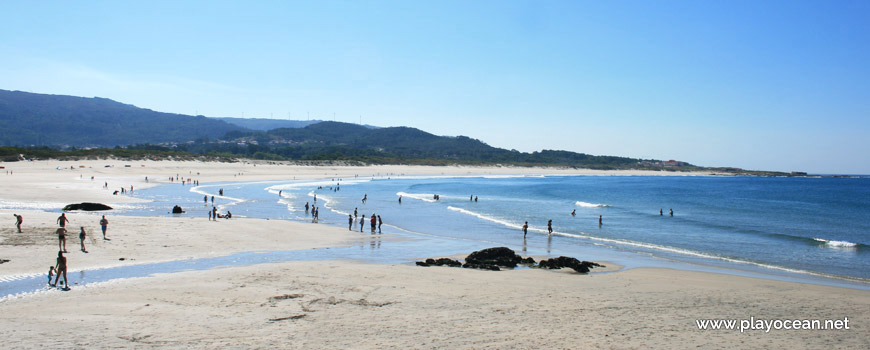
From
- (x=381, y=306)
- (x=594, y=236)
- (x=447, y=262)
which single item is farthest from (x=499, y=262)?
(x=594, y=236)

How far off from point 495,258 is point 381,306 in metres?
7.31

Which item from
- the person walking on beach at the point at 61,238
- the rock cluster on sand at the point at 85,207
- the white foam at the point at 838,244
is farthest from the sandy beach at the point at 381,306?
the white foam at the point at 838,244

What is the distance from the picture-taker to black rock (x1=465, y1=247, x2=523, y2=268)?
17141 mm

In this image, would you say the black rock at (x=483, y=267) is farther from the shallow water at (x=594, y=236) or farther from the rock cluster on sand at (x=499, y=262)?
the shallow water at (x=594, y=236)

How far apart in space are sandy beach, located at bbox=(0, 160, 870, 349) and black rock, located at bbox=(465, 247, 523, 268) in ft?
3.65

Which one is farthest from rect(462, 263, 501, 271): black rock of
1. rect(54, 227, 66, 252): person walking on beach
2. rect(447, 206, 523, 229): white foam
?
rect(447, 206, 523, 229): white foam

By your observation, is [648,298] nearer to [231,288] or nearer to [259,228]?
[231,288]

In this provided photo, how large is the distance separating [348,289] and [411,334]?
→ 4034mm

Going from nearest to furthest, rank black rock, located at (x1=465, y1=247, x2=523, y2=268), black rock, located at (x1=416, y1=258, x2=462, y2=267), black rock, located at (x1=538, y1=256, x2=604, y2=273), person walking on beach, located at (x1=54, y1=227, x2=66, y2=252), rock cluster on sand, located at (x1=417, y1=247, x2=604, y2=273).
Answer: person walking on beach, located at (x1=54, y1=227, x2=66, y2=252) < black rock, located at (x1=538, y1=256, x2=604, y2=273) < rock cluster on sand, located at (x1=417, y1=247, x2=604, y2=273) < black rock, located at (x1=416, y1=258, x2=462, y2=267) < black rock, located at (x1=465, y1=247, x2=523, y2=268)

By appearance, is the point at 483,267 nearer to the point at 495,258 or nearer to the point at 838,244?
the point at 495,258

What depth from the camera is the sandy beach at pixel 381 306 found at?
859 centimetres

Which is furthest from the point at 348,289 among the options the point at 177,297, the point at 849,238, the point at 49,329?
the point at 849,238

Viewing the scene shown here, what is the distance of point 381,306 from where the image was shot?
36.1 feet

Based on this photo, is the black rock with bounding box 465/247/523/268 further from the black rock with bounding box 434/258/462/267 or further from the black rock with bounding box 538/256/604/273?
the black rock with bounding box 538/256/604/273
